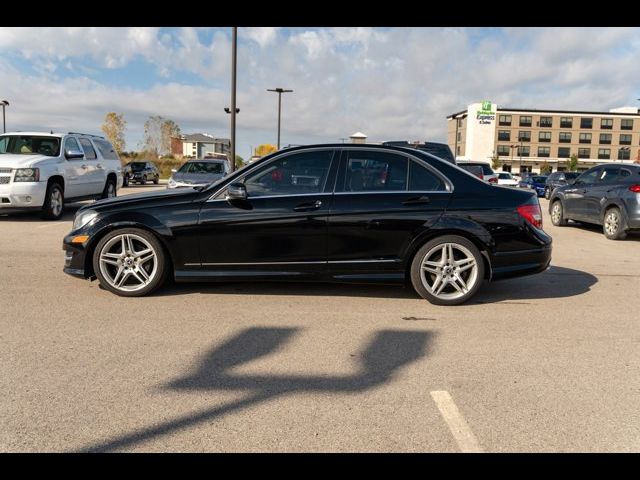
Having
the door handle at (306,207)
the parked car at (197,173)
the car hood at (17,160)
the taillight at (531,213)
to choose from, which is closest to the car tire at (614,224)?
the taillight at (531,213)

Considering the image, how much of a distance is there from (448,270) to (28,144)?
10.5 metres

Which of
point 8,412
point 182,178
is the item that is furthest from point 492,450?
point 182,178

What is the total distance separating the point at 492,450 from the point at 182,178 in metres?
13.9

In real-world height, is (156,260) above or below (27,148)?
below

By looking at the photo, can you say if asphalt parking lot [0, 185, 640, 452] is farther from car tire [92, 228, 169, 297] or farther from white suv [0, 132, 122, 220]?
white suv [0, 132, 122, 220]

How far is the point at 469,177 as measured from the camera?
5.52m

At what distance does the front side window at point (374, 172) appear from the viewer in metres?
5.42

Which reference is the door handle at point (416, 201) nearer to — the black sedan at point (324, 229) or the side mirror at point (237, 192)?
the black sedan at point (324, 229)

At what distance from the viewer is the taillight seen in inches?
215

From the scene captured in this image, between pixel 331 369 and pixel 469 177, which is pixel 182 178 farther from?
pixel 331 369

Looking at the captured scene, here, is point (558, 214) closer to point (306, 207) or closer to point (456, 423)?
point (306, 207)

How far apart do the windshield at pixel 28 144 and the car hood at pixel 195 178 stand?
3.77 m

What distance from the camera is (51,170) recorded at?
1130 centimetres

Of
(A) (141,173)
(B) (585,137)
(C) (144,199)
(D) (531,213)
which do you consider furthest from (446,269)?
(B) (585,137)
